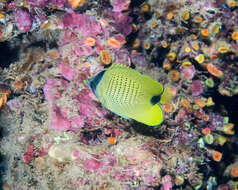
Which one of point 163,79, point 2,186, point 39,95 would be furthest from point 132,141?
point 2,186

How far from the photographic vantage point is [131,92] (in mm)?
2107

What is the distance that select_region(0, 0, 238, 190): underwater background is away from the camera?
9.33 ft

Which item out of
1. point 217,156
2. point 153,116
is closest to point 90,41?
point 153,116

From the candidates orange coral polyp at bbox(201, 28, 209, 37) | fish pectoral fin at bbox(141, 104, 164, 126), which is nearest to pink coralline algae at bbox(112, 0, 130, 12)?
orange coral polyp at bbox(201, 28, 209, 37)

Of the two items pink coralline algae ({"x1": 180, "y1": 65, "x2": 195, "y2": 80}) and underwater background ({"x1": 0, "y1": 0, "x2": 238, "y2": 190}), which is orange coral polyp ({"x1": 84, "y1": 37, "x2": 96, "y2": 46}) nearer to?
underwater background ({"x1": 0, "y1": 0, "x2": 238, "y2": 190})

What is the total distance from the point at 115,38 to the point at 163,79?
1301 mm

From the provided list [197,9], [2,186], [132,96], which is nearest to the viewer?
[132,96]

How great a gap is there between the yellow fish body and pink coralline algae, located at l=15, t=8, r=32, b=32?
7.43 feet

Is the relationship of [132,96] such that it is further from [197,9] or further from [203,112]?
[197,9]

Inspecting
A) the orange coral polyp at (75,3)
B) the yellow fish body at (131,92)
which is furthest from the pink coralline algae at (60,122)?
the orange coral polyp at (75,3)

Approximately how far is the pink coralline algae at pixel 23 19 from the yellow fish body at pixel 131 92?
2266mm

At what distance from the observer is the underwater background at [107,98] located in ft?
9.33

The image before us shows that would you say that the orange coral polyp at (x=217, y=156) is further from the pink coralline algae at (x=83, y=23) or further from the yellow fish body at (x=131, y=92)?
the pink coralline algae at (x=83, y=23)

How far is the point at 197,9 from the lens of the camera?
3.63 meters
